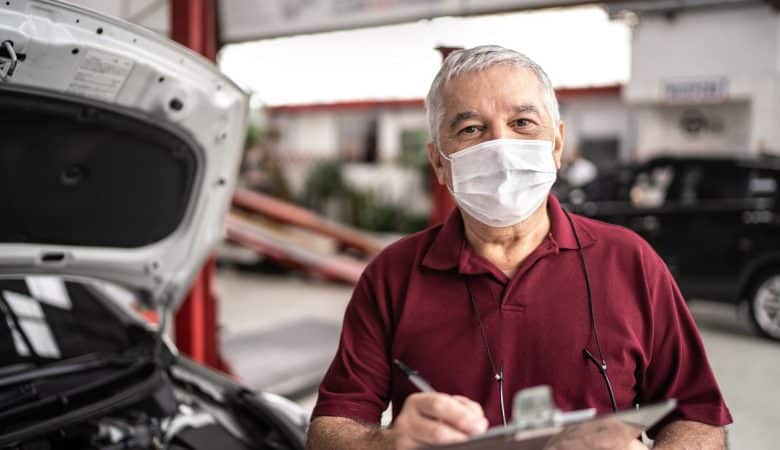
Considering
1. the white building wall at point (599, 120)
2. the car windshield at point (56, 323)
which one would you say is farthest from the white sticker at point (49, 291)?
the white building wall at point (599, 120)

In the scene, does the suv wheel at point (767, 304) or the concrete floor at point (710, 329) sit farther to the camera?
the suv wheel at point (767, 304)

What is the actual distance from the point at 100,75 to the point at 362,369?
106cm

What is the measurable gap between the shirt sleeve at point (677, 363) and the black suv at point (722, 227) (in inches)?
167

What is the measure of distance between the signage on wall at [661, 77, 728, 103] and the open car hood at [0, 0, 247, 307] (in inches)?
372

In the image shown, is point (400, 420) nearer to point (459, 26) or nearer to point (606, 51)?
point (459, 26)

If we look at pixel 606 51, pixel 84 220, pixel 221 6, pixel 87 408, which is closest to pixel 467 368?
pixel 87 408

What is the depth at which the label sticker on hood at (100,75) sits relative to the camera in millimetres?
1667

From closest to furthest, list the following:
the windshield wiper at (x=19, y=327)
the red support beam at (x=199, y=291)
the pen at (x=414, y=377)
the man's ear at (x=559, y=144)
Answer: the pen at (x=414, y=377) → the man's ear at (x=559, y=144) → the windshield wiper at (x=19, y=327) → the red support beam at (x=199, y=291)

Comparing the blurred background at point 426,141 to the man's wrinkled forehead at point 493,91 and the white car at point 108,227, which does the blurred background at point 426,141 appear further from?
the white car at point 108,227

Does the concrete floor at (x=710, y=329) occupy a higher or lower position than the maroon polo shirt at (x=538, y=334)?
lower

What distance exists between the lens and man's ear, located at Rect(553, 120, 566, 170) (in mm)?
1389

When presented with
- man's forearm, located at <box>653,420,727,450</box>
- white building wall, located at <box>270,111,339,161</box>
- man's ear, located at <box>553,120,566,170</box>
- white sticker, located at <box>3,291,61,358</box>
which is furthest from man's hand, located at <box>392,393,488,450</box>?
white building wall, located at <box>270,111,339,161</box>

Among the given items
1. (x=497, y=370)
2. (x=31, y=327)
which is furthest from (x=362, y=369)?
(x=31, y=327)

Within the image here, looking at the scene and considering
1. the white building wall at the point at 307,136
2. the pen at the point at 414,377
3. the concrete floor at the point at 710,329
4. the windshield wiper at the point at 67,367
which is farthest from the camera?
the white building wall at the point at 307,136
